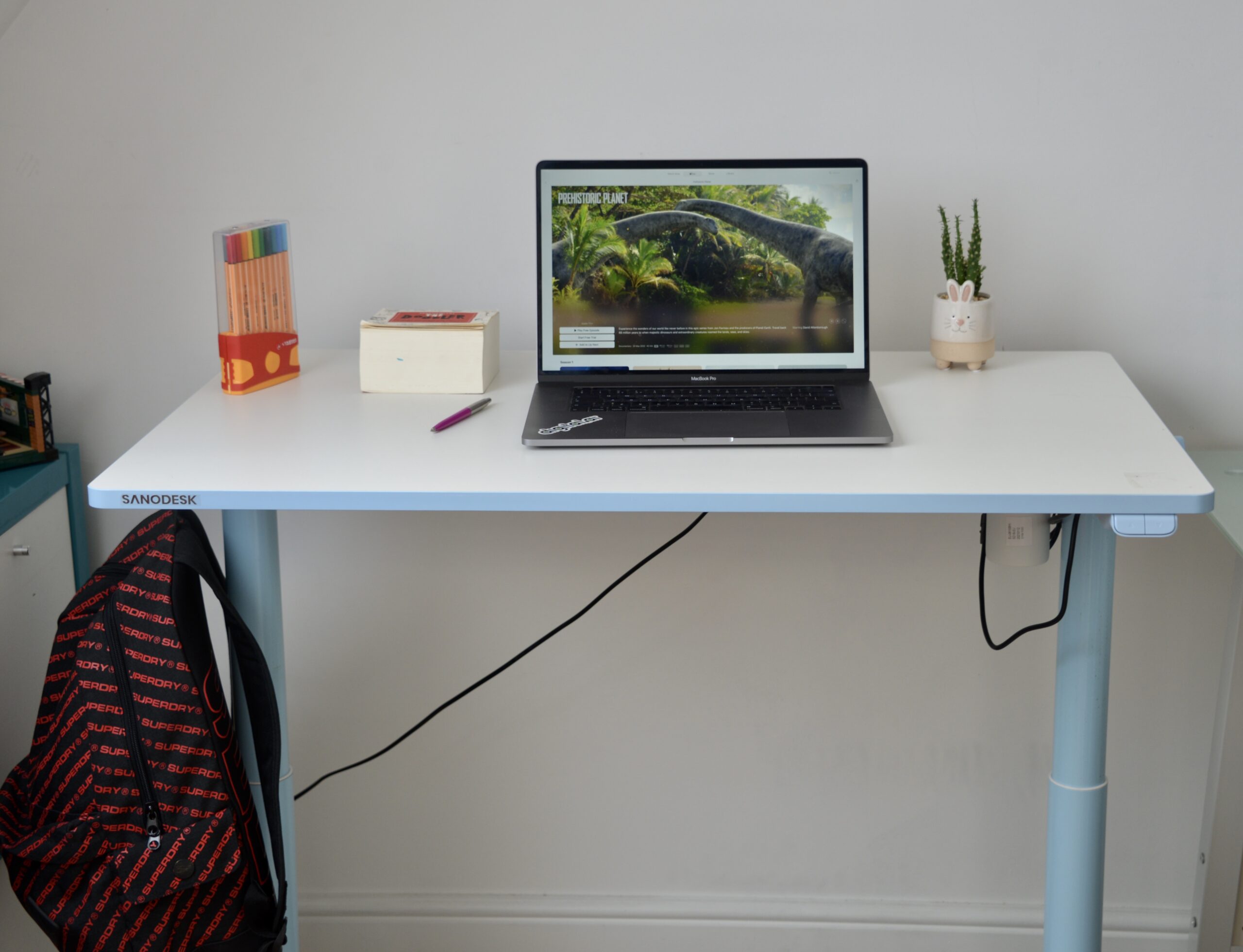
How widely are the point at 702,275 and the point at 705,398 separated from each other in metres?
0.17

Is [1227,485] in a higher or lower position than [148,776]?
higher

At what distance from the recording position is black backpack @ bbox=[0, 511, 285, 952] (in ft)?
3.64

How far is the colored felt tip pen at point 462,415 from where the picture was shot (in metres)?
1.15

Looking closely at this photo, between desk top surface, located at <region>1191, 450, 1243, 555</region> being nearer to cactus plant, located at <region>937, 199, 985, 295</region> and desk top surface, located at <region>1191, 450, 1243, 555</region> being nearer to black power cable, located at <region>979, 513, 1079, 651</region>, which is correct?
black power cable, located at <region>979, 513, 1079, 651</region>

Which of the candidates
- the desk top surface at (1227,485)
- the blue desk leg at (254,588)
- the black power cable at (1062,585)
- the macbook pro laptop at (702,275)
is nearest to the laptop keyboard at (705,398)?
the macbook pro laptop at (702,275)

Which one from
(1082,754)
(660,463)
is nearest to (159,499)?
(660,463)

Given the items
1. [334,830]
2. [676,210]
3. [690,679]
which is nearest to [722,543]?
[690,679]

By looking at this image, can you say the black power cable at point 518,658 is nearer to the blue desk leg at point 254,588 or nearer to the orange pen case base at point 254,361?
the blue desk leg at point 254,588

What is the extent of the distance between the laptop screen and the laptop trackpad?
14 centimetres

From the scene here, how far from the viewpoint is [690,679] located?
165 cm

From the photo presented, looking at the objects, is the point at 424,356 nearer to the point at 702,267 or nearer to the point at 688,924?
the point at 702,267

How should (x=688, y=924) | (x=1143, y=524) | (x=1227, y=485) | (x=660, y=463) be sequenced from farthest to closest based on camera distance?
(x=688, y=924) → (x=1227, y=485) → (x=660, y=463) → (x=1143, y=524)

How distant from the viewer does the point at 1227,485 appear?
1.40m

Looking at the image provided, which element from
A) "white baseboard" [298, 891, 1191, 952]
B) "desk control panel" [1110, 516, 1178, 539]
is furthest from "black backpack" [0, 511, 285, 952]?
"desk control panel" [1110, 516, 1178, 539]
